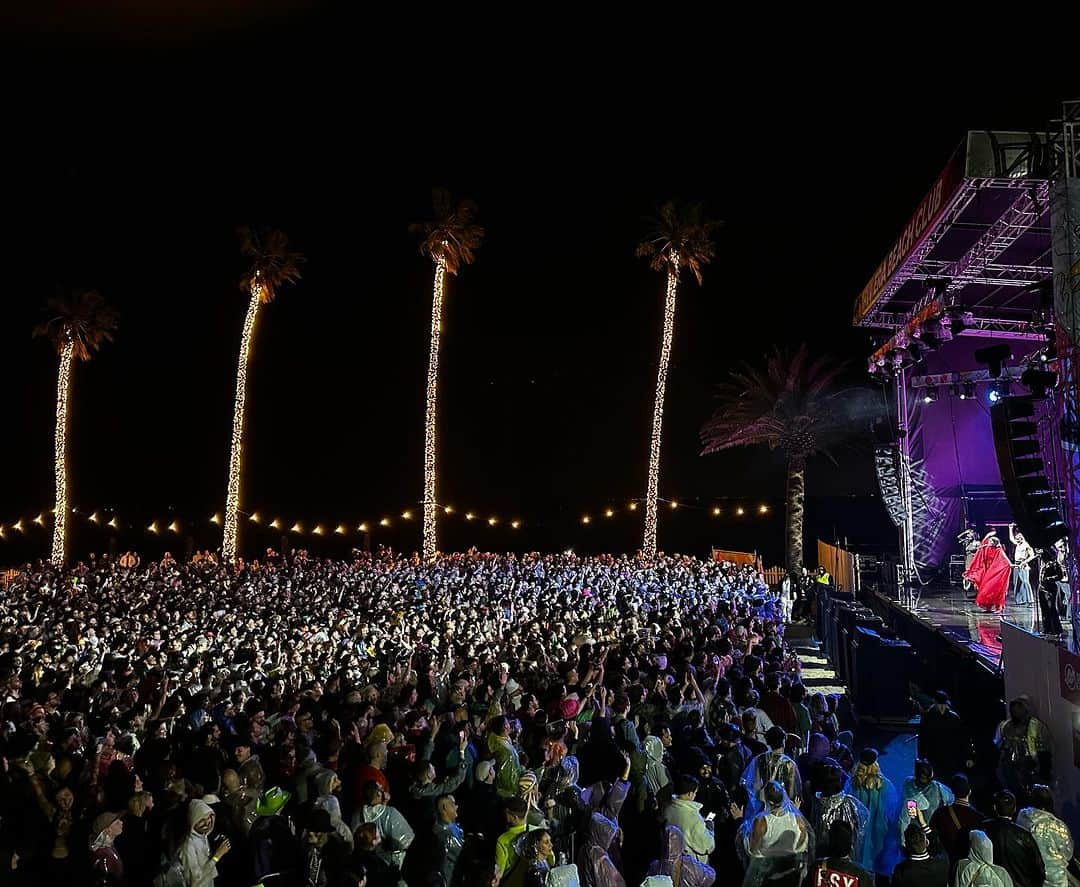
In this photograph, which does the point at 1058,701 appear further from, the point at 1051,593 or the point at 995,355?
the point at 995,355

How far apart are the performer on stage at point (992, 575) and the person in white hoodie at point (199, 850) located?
16.9 meters

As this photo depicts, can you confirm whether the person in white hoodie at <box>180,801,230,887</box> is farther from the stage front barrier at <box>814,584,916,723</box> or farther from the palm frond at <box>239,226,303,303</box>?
the palm frond at <box>239,226,303,303</box>

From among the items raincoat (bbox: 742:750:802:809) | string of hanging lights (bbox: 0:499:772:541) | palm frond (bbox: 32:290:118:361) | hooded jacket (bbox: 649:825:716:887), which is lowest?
hooded jacket (bbox: 649:825:716:887)

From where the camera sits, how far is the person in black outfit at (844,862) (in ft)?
17.7

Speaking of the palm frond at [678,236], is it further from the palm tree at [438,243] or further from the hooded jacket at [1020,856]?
the hooded jacket at [1020,856]

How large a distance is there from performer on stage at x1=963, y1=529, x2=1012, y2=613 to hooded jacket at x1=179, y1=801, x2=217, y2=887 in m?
17.0

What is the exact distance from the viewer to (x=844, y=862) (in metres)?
5.48

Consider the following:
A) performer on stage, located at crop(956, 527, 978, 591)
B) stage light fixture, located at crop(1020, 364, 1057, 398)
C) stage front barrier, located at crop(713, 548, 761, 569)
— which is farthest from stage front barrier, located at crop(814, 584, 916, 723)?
stage front barrier, located at crop(713, 548, 761, 569)

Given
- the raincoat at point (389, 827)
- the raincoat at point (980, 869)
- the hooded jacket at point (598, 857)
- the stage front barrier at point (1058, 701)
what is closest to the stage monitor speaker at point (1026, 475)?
the stage front barrier at point (1058, 701)

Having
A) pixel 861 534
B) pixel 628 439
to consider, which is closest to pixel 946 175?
pixel 861 534

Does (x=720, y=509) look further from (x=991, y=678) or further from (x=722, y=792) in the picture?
(x=722, y=792)

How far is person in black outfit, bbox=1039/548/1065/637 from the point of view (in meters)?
13.5

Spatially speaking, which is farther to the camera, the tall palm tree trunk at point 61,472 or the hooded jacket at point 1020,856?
the tall palm tree trunk at point 61,472

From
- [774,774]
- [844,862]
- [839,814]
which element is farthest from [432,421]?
[844,862]
